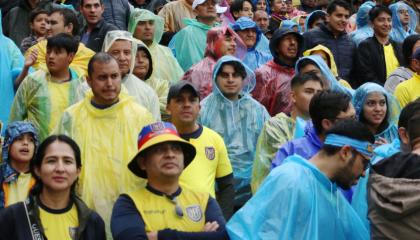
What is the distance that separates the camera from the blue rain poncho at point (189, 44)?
33.4ft

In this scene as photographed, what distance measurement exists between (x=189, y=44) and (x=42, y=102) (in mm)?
3428

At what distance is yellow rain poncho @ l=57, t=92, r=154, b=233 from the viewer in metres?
5.65

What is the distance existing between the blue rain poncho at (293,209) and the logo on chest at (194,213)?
48 centimetres

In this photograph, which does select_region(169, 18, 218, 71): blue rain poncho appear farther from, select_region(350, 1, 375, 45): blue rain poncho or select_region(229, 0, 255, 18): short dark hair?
select_region(350, 1, 375, 45): blue rain poncho

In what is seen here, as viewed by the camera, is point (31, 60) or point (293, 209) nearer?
point (293, 209)

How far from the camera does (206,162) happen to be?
633cm

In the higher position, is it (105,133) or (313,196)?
(105,133)

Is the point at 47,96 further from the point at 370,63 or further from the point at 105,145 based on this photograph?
the point at 370,63

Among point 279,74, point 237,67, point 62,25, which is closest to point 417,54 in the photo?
point 279,74

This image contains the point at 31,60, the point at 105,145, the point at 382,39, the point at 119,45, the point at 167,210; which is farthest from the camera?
the point at 382,39

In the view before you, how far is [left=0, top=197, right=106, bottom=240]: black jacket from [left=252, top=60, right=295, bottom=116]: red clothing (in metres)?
3.71

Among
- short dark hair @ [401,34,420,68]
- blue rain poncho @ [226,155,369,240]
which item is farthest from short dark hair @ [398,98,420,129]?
short dark hair @ [401,34,420,68]

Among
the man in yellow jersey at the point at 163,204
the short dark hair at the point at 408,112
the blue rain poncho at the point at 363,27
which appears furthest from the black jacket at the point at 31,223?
the blue rain poncho at the point at 363,27

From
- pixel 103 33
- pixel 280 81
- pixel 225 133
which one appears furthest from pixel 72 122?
pixel 103 33
